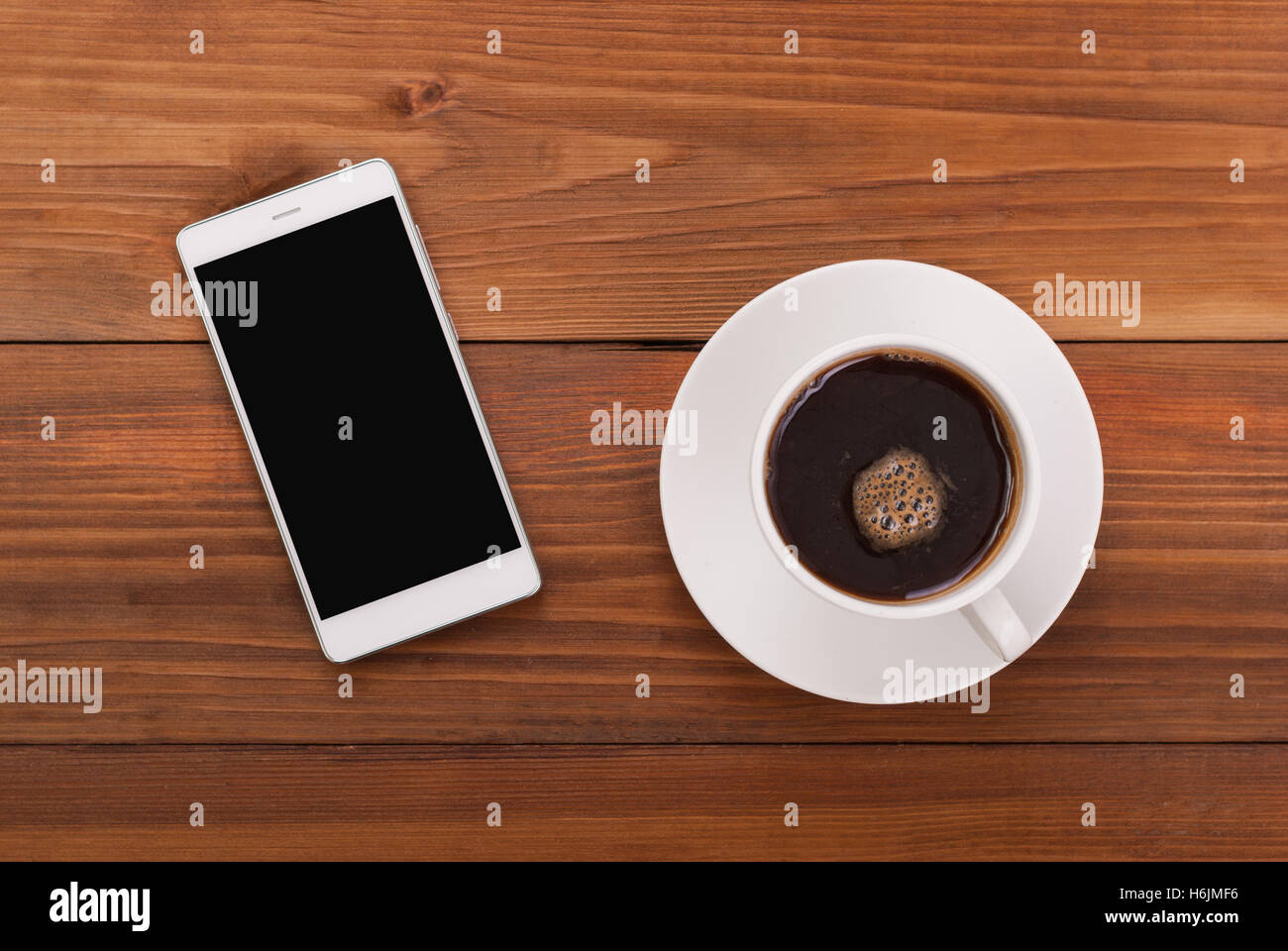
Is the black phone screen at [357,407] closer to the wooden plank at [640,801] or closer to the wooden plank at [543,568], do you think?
the wooden plank at [543,568]

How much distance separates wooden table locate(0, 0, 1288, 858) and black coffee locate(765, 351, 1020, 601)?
14 centimetres

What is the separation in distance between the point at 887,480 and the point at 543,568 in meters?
0.28

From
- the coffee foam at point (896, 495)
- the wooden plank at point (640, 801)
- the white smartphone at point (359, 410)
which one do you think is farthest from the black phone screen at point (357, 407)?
the coffee foam at point (896, 495)

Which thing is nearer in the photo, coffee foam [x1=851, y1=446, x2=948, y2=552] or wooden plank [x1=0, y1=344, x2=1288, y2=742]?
coffee foam [x1=851, y1=446, x2=948, y2=552]

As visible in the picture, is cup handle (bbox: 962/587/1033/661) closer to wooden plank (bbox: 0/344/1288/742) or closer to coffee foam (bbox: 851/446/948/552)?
coffee foam (bbox: 851/446/948/552)

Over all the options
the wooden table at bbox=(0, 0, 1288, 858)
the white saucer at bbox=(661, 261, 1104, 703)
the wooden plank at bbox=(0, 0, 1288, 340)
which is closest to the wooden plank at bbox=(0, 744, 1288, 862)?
the wooden table at bbox=(0, 0, 1288, 858)

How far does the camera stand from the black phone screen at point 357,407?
28.0 inches

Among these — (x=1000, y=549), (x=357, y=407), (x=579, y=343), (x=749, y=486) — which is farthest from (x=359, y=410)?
(x=1000, y=549)

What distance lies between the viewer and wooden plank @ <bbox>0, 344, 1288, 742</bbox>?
28.9 inches

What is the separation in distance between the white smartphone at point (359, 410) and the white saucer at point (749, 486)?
0.16m

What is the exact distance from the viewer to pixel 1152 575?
741 mm

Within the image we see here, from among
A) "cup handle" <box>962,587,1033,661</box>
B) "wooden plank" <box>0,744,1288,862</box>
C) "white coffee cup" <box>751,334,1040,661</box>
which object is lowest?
"wooden plank" <box>0,744,1288,862</box>

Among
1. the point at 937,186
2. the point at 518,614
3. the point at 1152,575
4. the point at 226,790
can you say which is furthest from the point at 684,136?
the point at 226,790

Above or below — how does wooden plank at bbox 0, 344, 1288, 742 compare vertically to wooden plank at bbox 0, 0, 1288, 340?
below
